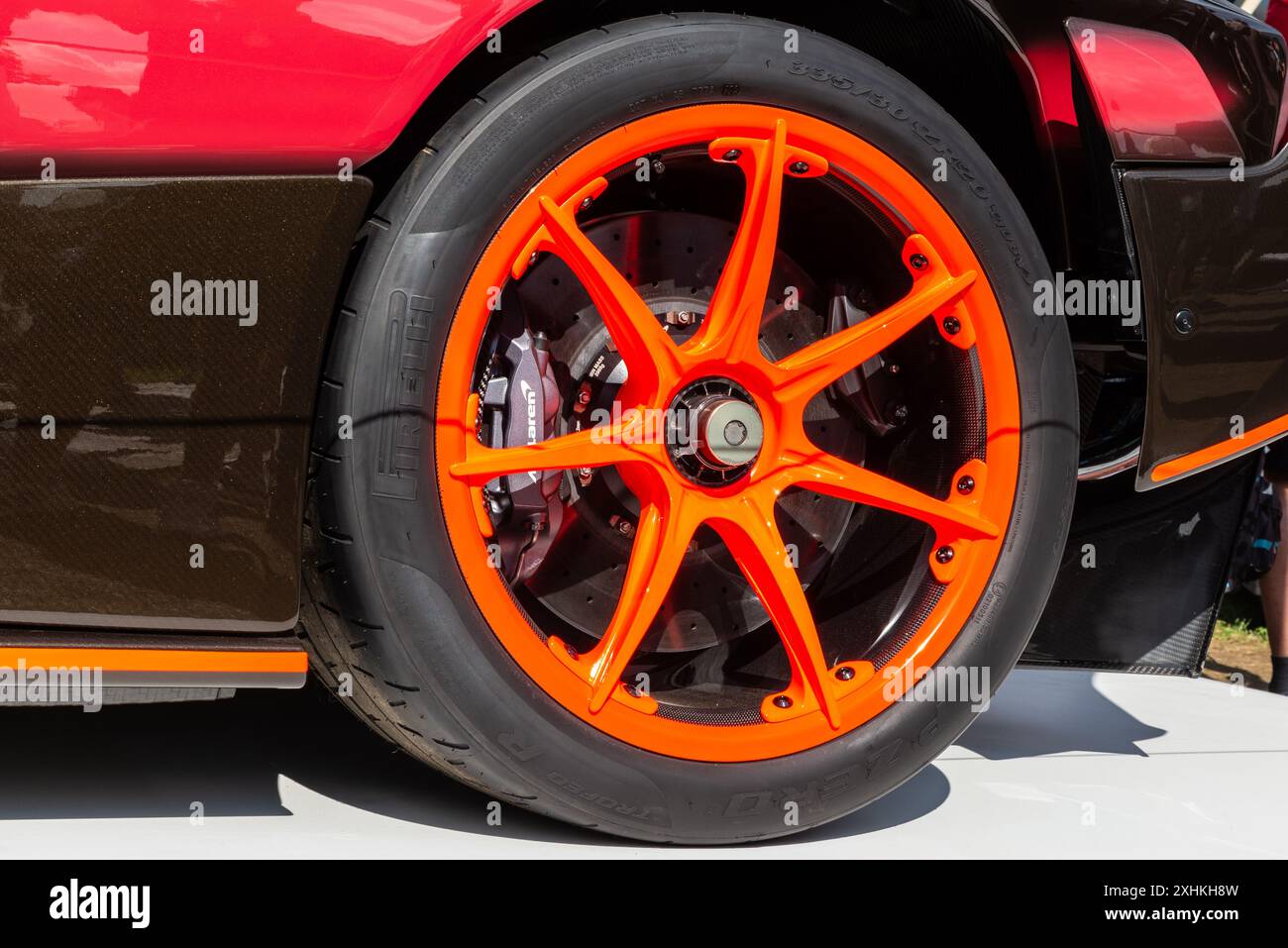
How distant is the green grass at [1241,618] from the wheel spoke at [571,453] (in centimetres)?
350

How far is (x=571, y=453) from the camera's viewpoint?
1824mm

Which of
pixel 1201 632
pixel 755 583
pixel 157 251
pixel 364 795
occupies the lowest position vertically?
pixel 364 795

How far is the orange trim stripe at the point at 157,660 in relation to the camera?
64.6 inches

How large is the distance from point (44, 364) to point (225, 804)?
74 centimetres

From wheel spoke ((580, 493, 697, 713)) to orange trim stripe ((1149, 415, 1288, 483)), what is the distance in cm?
81

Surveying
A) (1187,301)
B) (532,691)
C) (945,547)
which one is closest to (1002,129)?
(1187,301)

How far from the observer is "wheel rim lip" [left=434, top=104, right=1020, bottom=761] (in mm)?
1751

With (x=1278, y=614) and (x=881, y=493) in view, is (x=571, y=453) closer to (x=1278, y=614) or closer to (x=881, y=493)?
(x=881, y=493)

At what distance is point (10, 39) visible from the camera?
157 centimetres

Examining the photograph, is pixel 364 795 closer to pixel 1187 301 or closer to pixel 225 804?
pixel 225 804

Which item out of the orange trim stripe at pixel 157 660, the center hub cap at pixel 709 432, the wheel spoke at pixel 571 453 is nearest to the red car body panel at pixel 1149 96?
the center hub cap at pixel 709 432

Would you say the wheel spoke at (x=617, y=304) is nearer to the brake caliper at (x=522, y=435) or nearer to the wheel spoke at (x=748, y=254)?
the wheel spoke at (x=748, y=254)

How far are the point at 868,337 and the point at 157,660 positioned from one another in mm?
1111

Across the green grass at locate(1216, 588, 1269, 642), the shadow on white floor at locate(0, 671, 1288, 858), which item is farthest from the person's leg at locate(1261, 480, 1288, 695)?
the green grass at locate(1216, 588, 1269, 642)
